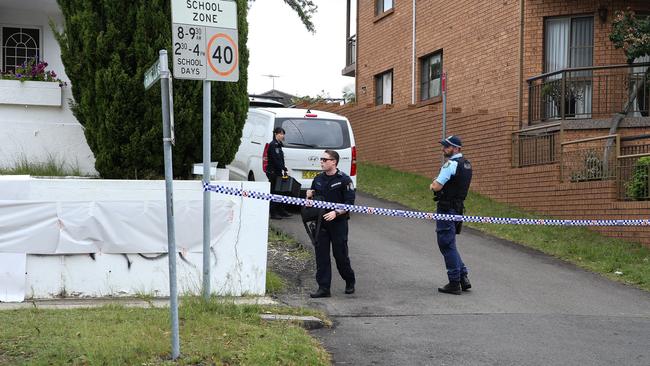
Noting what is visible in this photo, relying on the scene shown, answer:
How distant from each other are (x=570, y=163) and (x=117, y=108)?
790 centimetres

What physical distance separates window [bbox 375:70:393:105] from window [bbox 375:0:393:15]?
1962 mm

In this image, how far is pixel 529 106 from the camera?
1563 centimetres

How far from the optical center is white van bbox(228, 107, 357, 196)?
1362 cm

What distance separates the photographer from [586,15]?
52.3 ft

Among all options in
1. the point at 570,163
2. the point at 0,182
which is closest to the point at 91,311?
the point at 0,182

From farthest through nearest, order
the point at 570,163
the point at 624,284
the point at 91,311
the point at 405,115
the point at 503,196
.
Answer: the point at 405,115
the point at 503,196
the point at 570,163
the point at 624,284
the point at 91,311

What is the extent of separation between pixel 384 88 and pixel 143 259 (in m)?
16.3

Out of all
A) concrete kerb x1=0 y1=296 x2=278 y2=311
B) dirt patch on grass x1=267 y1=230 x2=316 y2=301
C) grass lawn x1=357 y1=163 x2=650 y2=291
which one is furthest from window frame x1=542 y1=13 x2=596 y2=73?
concrete kerb x1=0 y1=296 x2=278 y2=311

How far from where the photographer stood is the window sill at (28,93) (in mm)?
11516

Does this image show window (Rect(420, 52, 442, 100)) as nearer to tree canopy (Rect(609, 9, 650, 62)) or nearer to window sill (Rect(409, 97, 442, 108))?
window sill (Rect(409, 97, 442, 108))

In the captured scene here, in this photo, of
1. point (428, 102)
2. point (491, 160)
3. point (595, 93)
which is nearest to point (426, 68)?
point (428, 102)

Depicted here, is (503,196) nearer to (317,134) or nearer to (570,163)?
(570,163)

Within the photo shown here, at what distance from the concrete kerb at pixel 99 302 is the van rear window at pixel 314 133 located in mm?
5891

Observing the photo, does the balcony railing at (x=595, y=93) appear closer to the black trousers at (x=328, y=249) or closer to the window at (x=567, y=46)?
the window at (x=567, y=46)
